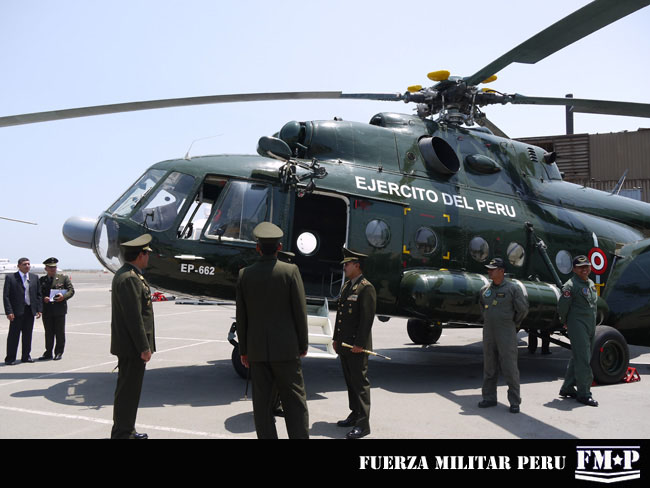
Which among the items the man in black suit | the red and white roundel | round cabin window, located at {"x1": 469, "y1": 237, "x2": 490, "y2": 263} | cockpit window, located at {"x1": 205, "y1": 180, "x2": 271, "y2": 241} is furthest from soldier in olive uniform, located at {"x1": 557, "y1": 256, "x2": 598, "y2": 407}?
the man in black suit

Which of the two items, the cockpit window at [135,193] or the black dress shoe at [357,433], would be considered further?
the cockpit window at [135,193]

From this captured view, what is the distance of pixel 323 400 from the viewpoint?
6129 millimetres

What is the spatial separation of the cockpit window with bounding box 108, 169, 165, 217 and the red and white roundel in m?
7.16

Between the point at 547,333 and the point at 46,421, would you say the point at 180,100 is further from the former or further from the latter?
the point at 547,333

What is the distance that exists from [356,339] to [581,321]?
315cm

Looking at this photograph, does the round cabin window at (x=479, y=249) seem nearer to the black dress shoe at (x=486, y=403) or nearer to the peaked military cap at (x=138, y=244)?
the black dress shoe at (x=486, y=403)

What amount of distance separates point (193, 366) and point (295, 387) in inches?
191

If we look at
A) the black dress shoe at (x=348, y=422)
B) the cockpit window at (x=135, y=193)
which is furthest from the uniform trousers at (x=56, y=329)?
the black dress shoe at (x=348, y=422)

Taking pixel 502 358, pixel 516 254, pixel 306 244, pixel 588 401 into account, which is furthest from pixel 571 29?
pixel 588 401

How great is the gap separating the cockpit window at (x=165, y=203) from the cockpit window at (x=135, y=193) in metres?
0.15

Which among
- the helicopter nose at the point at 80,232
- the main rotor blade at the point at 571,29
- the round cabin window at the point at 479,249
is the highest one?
the main rotor blade at the point at 571,29

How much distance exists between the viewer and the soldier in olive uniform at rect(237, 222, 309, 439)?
3.90m

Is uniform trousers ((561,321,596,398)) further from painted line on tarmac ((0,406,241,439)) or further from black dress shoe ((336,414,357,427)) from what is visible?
painted line on tarmac ((0,406,241,439))
